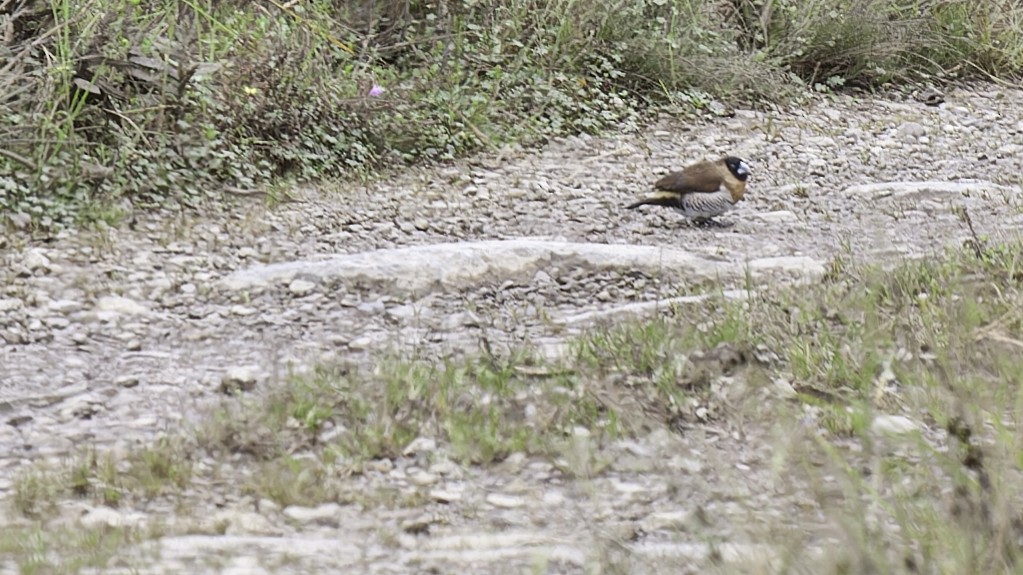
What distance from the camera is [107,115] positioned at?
20.5 ft

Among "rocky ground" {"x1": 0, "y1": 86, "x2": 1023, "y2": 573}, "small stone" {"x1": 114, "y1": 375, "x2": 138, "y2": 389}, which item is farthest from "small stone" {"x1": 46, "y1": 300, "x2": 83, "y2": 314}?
"small stone" {"x1": 114, "y1": 375, "x2": 138, "y2": 389}

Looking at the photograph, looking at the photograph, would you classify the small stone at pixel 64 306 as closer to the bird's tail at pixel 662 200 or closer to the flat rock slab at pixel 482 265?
the flat rock slab at pixel 482 265

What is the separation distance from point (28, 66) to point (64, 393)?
8.66 ft

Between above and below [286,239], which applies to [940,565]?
above

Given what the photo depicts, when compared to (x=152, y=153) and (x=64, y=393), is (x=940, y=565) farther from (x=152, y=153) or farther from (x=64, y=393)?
(x=152, y=153)

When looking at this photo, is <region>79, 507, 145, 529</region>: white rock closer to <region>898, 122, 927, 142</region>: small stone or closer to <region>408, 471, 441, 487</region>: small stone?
<region>408, 471, 441, 487</region>: small stone

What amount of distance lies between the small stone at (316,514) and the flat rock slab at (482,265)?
1988 millimetres

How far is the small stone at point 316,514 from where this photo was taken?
3113 mm

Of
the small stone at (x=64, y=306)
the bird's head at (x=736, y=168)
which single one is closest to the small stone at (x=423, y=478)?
the small stone at (x=64, y=306)

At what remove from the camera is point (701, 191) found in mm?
6164

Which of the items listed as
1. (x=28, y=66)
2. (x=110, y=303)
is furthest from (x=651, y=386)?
(x=28, y=66)

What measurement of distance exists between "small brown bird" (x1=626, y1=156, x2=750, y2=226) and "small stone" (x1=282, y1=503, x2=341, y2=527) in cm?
340

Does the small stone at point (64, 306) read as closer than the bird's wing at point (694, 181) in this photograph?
Yes

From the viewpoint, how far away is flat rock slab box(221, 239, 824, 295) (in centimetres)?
518
